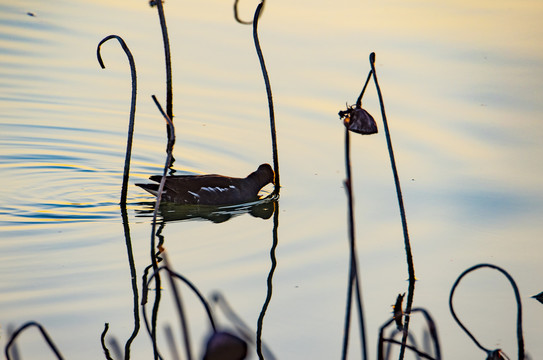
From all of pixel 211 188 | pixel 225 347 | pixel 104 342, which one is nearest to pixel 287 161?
pixel 211 188

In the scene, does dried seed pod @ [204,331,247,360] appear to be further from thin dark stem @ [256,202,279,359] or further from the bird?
the bird

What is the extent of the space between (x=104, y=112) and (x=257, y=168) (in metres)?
2.27

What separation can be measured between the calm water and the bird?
0.23 m

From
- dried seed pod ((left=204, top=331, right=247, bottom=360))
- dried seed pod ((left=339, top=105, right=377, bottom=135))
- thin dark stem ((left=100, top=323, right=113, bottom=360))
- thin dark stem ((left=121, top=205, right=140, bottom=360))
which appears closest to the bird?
thin dark stem ((left=121, top=205, right=140, bottom=360))

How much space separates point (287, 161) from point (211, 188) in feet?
4.10

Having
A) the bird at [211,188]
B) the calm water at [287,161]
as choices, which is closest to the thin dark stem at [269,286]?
the calm water at [287,161]

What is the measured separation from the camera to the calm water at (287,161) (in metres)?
5.84

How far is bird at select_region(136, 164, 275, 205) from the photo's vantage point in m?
7.95

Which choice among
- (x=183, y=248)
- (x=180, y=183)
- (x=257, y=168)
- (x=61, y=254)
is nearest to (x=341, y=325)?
(x=183, y=248)

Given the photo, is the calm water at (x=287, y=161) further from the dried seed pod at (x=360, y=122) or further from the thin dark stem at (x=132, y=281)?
the dried seed pod at (x=360, y=122)

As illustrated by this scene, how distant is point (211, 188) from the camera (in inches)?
314

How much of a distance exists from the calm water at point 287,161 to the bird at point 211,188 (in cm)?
23

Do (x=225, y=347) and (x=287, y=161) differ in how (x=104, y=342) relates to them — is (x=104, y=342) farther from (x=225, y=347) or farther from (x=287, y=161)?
(x=287, y=161)

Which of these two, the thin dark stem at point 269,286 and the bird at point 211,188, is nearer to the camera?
the thin dark stem at point 269,286
